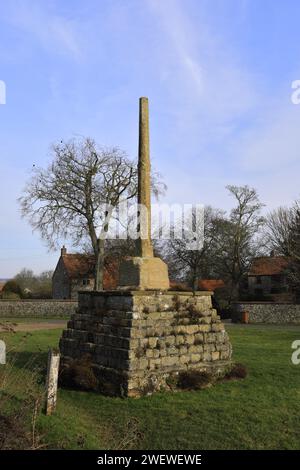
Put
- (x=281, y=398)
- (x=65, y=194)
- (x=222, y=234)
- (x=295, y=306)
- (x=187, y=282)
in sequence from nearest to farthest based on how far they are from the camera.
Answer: (x=281, y=398) → (x=295, y=306) → (x=65, y=194) → (x=222, y=234) → (x=187, y=282)

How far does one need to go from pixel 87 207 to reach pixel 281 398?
25250 millimetres

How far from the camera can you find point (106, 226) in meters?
32.2

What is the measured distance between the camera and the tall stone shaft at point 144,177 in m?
9.93

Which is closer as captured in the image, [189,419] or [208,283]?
[189,419]

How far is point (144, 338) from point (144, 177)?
352 cm

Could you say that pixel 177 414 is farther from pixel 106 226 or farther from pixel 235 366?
pixel 106 226

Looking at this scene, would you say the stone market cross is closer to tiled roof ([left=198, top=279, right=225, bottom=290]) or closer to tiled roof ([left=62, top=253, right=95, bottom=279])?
tiled roof ([left=62, top=253, right=95, bottom=279])

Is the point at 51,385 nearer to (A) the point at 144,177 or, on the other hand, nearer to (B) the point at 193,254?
(A) the point at 144,177

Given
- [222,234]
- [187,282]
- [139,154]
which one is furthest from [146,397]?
[187,282]

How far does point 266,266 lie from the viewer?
54562 millimetres

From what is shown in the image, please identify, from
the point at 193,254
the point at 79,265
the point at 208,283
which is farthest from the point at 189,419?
the point at 208,283

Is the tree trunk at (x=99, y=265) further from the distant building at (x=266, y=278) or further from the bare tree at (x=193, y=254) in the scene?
the distant building at (x=266, y=278)

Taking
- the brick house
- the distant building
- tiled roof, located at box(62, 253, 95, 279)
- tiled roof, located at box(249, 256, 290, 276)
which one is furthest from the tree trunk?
the distant building

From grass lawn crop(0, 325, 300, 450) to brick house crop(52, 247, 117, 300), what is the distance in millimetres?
34617
